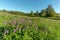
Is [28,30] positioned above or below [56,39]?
above

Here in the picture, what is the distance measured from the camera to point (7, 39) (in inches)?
203

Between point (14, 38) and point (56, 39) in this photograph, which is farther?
point (56, 39)

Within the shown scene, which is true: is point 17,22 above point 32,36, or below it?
above

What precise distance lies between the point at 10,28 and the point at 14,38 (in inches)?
25.8

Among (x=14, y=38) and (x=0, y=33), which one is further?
(x=0, y=33)

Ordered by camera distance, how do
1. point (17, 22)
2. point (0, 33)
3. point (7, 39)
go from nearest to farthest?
point (7, 39) < point (0, 33) < point (17, 22)

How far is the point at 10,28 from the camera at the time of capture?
231 inches

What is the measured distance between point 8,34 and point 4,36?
0.28m

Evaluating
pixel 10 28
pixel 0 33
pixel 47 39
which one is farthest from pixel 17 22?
pixel 47 39

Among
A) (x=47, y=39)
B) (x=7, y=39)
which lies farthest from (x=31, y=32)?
(x=7, y=39)

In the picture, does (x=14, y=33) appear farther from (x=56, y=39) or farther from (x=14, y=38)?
(x=56, y=39)

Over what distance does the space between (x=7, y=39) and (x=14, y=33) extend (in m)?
0.36

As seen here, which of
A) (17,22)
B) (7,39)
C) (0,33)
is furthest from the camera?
(17,22)

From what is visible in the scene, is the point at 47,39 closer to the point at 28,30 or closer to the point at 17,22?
the point at 28,30
